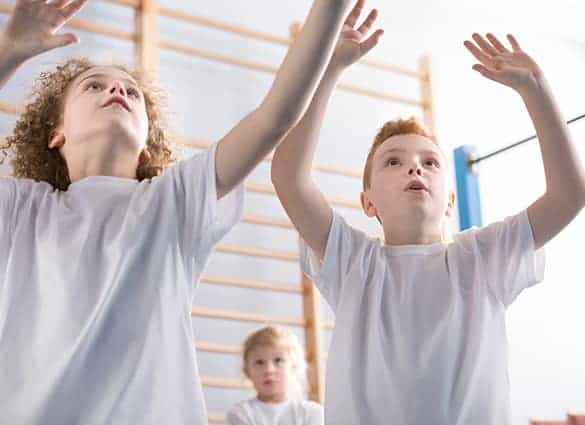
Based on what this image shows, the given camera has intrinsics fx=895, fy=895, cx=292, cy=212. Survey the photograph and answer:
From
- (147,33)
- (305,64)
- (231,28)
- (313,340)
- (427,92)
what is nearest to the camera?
(305,64)

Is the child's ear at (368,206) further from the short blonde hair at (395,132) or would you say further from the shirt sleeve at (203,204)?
the shirt sleeve at (203,204)

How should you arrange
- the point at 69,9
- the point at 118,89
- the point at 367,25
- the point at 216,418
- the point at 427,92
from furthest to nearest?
the point at 427,92
the point at 216,418
the point at 367,25
the point at 118,89
the point at 69,9

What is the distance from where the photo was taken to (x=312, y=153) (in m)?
1.35

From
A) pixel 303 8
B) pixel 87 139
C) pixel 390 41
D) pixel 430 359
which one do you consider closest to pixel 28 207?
pixel 87 139

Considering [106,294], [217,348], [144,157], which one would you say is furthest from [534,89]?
[217,348]

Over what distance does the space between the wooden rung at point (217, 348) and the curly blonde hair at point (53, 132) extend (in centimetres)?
120

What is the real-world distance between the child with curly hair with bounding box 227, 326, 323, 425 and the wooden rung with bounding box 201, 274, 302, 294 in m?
0.23

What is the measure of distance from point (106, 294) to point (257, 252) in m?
1.72

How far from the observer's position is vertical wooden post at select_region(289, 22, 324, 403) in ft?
9.22

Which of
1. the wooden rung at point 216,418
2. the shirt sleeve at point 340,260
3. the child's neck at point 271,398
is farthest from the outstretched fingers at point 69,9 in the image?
the wooden rung at point 216,418

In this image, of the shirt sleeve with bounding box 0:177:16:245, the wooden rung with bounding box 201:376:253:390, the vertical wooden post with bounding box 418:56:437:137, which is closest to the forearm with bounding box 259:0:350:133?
the shirt sleeve with bounding box 0:177:16:245

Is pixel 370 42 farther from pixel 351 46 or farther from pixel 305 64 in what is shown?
pixel 305 64

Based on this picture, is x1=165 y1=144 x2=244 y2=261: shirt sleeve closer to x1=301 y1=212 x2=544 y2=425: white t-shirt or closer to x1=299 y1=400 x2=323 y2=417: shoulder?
x1=301 y1=212 x2=544 y2=425: white t-shirt

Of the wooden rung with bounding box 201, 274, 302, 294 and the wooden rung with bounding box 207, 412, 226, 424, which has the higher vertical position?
the wooden rung with bounding box 201, 274, 302, 294
